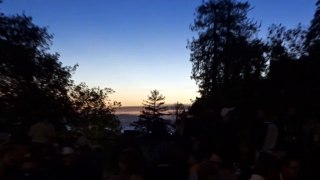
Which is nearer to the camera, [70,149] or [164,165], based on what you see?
[164,165]

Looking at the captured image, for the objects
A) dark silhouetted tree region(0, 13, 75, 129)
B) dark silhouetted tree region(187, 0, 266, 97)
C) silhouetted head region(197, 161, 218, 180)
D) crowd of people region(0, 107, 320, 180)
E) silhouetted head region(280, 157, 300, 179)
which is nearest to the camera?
silhouetted head region(197, 161, 218, 180)

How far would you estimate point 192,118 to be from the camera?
10.1 meters

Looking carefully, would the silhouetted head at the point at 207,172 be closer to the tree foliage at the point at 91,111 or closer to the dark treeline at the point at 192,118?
the dark treeline at the point at 192,118

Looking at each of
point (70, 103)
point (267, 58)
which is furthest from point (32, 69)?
point (267, 58)

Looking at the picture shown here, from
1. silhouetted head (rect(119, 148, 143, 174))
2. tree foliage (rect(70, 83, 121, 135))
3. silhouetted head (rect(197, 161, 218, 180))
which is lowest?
silhouetted head (rect(197, 161, 218, 180))

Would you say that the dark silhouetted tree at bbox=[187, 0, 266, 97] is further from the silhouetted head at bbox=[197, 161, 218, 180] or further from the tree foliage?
the silhouetted head at bbox=[197, 161, 218, 180]

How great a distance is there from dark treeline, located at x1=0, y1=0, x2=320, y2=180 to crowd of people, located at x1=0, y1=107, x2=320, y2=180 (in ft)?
0.05

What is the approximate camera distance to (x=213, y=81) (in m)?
41.7

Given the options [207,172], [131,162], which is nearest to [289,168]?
[207,172]

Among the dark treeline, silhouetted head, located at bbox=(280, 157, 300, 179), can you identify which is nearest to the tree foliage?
the dark treeline

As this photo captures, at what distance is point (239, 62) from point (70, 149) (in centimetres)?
2953

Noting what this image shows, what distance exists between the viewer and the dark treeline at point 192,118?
7305 mm

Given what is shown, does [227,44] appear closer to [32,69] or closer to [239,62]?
[239,62]

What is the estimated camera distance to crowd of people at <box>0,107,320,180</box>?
6.50 meters
